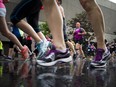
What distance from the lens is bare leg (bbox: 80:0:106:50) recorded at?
3627mm

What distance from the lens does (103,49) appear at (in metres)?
3.75

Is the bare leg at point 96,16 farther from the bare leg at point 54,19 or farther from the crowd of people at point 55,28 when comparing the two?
the bare leg at point 54,19

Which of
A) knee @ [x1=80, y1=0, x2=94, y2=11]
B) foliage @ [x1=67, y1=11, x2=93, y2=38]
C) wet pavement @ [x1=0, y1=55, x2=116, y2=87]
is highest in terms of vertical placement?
foliage @ [x1=67, y1=11, x2=93, y2=38]

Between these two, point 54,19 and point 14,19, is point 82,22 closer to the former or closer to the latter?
point 14,19

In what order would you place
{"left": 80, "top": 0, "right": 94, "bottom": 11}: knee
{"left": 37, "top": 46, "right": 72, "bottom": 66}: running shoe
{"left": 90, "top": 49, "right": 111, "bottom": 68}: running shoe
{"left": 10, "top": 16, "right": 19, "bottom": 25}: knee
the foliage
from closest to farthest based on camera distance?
{"left": 37, "top": 46, "right": 72, "bottom": 66}: running shoe
{"left": 80, "top": 0, "right": 94, "bottom": 11}: knee
{"left": 90, "top": 49, "right": 111, "bottom": 68}: running shoe
{"left": 10, "top": 16, "right": 19, "bottom": 25}: knee
the foliage

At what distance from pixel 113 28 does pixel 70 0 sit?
11047 mm

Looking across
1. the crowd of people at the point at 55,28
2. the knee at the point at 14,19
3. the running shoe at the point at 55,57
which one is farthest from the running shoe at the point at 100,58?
the knee at the point at 14,19

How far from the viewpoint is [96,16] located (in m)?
3.66

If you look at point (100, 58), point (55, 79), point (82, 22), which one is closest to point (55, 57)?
point (55, 79)

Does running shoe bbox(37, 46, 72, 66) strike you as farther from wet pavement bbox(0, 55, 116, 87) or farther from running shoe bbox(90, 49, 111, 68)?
running shoe bbox(90, 49, 111, 68)

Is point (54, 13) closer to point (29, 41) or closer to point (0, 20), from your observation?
point (0, 20)

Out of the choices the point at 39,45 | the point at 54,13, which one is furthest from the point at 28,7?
the point at 54,13

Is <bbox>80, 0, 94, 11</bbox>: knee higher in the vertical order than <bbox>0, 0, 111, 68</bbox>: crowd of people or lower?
higher

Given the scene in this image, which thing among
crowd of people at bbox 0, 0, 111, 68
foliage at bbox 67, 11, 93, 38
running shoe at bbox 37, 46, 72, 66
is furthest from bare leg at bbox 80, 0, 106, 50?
foliage at bbox 67, 11, 93, 38
